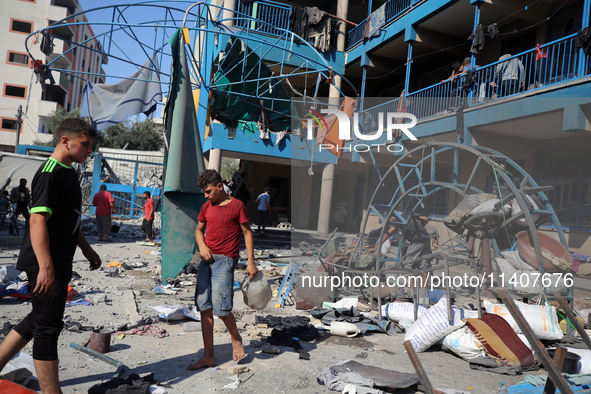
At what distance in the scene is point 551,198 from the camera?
5.78 meters

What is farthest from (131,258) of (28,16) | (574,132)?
(28,16)

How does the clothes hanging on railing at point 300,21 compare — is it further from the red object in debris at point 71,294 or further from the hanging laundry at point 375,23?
the red object in debris at point 71,294

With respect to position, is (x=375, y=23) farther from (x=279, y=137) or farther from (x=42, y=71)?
(x=42, y=71)

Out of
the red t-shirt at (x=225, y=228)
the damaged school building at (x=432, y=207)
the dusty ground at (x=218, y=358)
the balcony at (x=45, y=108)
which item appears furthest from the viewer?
the balcony at (x=45, y=108)

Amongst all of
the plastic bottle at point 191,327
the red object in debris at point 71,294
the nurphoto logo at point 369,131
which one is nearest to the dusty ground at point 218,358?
the plastic bottle at point 191,327

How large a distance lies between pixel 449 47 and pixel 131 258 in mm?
11213

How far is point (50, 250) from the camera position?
2590mm

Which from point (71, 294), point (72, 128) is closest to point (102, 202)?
point (71, 294)

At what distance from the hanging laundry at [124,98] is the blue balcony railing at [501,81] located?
4624mm

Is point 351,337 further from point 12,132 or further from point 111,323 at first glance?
point 12,132

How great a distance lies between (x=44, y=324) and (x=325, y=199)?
5163mm

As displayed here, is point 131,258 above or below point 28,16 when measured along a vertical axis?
below

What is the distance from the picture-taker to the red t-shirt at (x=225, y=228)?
366cm

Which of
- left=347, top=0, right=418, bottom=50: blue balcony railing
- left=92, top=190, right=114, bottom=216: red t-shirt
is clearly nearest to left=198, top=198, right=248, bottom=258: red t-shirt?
left=92, top=190, right=114, bottom=216: red t-shirt
